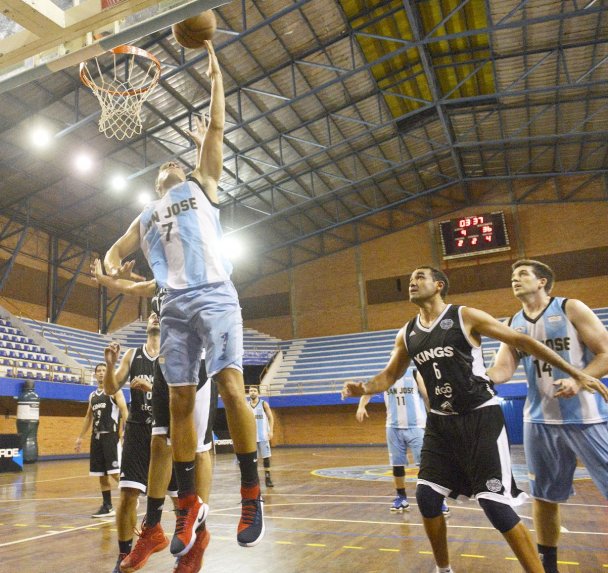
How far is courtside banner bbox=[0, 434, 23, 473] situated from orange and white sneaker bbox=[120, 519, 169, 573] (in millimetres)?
13043

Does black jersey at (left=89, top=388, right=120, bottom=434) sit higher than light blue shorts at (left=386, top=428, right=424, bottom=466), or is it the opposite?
black jersey at (left=89, top=388, right=120, bottom=434)

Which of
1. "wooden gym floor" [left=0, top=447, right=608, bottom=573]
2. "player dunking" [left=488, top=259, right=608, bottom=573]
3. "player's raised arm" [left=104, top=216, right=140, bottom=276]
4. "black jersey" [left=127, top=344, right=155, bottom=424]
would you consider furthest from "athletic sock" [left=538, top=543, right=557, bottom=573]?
"player's raised arm" [left=104, top=216, right=140, bottom=276]

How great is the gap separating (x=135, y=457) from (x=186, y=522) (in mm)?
1834

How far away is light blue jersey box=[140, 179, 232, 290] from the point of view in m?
2.78

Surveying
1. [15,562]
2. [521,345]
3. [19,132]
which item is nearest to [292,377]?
[19,132]

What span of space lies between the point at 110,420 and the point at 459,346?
564 cm

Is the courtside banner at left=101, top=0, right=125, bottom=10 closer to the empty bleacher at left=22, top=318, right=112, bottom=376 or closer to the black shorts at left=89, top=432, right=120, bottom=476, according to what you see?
the black shorts at left=89, top=432, right=120, bottom=476

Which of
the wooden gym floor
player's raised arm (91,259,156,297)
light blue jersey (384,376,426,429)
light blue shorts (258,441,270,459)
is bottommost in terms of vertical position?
the wooden gym floor

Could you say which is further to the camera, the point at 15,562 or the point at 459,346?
the point at 15,562

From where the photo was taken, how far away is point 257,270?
2659 centimetres

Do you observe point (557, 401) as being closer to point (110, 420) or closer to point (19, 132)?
point (110, 420)

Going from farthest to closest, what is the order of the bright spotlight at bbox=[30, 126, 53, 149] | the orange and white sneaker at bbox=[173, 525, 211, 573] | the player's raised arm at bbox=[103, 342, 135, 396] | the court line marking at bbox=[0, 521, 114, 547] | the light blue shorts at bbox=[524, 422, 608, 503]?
1. the bright spotlight at bbox=[30, 126, 53, 149]
2. the court line marking at bbox=[0, 521, 114, 547]
3. the player's raised arm at bbox=[103, 342, 135, 396]
4. the light blue shorts at bbox=[524, 422, 608, 503]
5. the orange and white sneaker at bbox=[173, 525, 211, 573]

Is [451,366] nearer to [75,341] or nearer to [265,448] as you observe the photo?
[265,448]

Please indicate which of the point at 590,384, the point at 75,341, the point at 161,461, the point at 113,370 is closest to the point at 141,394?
the point at 113,370
